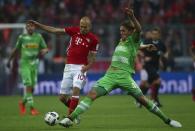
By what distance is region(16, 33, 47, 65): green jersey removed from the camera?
21.0 metres

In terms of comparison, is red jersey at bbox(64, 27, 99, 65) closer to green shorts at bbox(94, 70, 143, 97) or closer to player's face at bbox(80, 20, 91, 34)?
player's face at bbox(80, 20, 91, 34)

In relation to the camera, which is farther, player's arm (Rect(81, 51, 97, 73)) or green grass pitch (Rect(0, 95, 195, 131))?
player's arm (Rect(81, 51, 97, 73))

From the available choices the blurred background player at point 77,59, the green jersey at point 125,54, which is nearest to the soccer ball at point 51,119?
the blurred background player at point 77,59

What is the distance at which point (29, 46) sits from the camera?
2106cm

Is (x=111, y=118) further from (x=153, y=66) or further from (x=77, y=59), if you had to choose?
(x=153, y=66)

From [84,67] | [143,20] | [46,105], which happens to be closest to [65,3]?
[143,20]

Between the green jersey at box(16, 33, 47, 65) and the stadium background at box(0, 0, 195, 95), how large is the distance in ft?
32.5

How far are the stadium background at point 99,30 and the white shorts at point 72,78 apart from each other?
1435 cm

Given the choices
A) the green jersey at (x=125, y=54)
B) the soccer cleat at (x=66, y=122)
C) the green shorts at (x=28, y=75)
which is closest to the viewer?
the soccer cleat at (x=66, y=122)

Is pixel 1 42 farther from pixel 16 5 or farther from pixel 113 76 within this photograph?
pixel 113 76

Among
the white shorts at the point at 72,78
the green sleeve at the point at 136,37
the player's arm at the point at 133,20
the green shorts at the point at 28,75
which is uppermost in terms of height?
the player's arm at the point at 133,20

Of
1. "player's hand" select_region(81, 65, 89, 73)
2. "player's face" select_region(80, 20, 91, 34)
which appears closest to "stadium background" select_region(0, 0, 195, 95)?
"player's hand" select_region(81, 65, 89, 73)

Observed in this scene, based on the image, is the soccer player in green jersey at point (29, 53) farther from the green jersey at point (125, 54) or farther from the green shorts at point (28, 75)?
the green jersey at point (125, 54)

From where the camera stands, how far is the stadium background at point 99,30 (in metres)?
31.5
